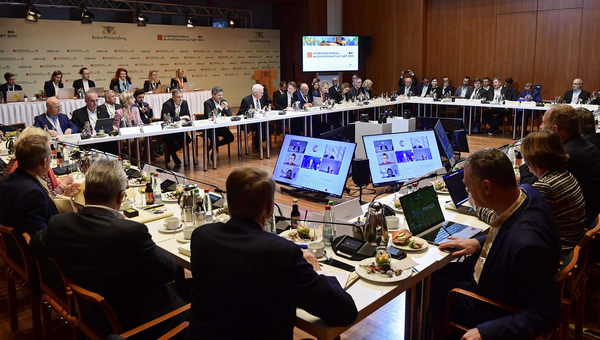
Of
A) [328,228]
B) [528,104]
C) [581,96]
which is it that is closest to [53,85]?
[328,228]

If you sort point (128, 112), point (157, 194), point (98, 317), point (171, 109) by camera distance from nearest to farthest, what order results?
point (98, 317)
point (157, 194)
point (128, 112)
point (171, 109)

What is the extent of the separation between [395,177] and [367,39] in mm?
10991

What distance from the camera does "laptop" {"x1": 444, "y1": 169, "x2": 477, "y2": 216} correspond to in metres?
3.03

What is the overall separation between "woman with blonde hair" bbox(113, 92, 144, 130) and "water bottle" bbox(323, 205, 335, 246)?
208 inches

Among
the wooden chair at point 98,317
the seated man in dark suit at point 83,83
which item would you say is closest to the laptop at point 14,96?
the seated man in dark suit at point 83,83

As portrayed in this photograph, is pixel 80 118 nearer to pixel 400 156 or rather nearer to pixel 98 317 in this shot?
pixel 400 156

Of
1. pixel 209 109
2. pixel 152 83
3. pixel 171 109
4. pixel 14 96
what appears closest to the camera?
pixel 171 109

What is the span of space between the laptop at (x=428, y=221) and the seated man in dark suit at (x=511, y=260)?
0.41m

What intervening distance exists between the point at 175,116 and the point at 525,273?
6.97 meters

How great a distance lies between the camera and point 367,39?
48.2ft

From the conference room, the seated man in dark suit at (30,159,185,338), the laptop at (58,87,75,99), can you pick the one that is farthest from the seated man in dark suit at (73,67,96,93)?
the seated man in dark suit at (30,159,185,338)

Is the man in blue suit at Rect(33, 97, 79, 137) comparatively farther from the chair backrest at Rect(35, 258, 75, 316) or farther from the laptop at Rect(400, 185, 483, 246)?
the laptop at Rect(400, 185, 483, 246)

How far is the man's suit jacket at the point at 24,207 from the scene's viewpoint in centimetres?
258

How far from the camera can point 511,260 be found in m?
1.88
